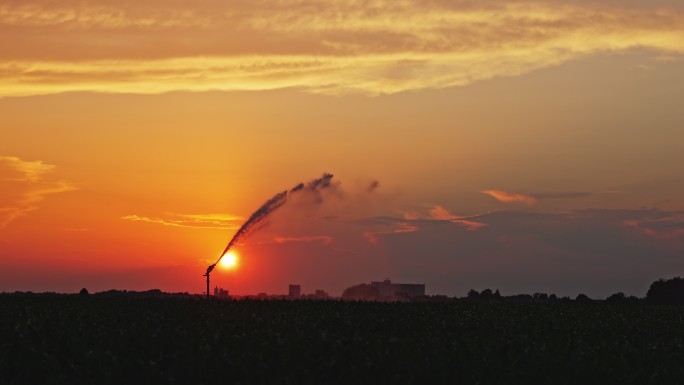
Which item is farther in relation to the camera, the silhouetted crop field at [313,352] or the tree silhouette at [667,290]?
the tree silhouette at [667,290]

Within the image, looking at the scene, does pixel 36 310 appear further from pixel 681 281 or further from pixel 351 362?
pixel 681 281

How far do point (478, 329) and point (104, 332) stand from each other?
14549mm

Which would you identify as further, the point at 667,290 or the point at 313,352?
the point at 667,290

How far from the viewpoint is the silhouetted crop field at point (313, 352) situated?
25.6 metres

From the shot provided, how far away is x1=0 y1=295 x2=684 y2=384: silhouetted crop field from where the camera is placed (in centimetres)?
2561

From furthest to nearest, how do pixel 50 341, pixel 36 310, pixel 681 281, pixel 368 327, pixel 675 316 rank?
pixel 681 281
pixel 675 316
pixel 36 310
pixel 368 327
pixel 50 341

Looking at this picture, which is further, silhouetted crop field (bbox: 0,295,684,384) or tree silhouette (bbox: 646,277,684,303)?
tree silhouette (bbox: 646,277,684,303)

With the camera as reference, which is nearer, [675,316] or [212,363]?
[212,363]

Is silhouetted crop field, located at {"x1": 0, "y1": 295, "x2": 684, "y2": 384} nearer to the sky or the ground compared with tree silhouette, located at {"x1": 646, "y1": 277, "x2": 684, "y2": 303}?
nearer to the ground

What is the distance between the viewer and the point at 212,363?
86.2 ft

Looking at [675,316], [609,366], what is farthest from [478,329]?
[675,316]

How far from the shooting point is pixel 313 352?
1103 inches

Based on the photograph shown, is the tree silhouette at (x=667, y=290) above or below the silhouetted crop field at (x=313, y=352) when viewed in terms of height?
above

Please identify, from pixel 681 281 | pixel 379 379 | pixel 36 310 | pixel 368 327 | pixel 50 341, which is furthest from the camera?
pixel 681 281
